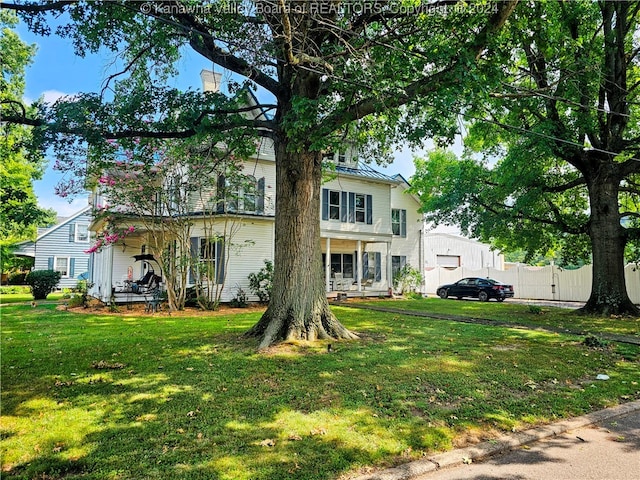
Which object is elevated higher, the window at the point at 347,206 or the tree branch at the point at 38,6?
the tree branch at the point at 38,6

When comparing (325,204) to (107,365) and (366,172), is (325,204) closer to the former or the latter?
(366,172)

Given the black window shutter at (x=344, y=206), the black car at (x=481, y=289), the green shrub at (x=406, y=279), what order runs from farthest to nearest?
the green shrub at (x=406, y=279), the black car at (x=481, y=289), the black window shutter at (x=344, y=206)

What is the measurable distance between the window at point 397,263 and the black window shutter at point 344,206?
546 cm

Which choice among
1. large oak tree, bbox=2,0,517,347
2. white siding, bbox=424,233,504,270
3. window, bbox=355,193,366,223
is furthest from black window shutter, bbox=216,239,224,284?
white siding, bbox=424,233,504,270

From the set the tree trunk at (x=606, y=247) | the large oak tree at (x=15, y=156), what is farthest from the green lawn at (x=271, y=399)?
the tree trunk at (x=606, y=247)

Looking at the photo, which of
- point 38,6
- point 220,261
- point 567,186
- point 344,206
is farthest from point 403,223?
point 38,6

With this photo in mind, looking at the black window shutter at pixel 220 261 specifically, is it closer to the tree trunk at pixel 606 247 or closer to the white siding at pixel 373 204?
the white siding at pixel 373 204

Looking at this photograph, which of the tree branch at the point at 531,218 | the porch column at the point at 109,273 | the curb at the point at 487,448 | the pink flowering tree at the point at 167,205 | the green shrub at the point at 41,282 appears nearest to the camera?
the curb at the point at 487,448

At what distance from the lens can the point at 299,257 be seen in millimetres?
8242

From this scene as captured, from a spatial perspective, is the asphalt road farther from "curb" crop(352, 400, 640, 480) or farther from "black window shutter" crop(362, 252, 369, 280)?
"black window shutter" crop(362, 252, 369, 280)

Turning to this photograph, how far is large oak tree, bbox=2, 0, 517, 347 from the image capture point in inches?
271

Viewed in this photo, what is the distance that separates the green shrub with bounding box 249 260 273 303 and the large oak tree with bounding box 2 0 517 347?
9.78 metres

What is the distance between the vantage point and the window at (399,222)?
25984 mm

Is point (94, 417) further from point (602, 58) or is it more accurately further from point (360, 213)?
point (360, 213)
